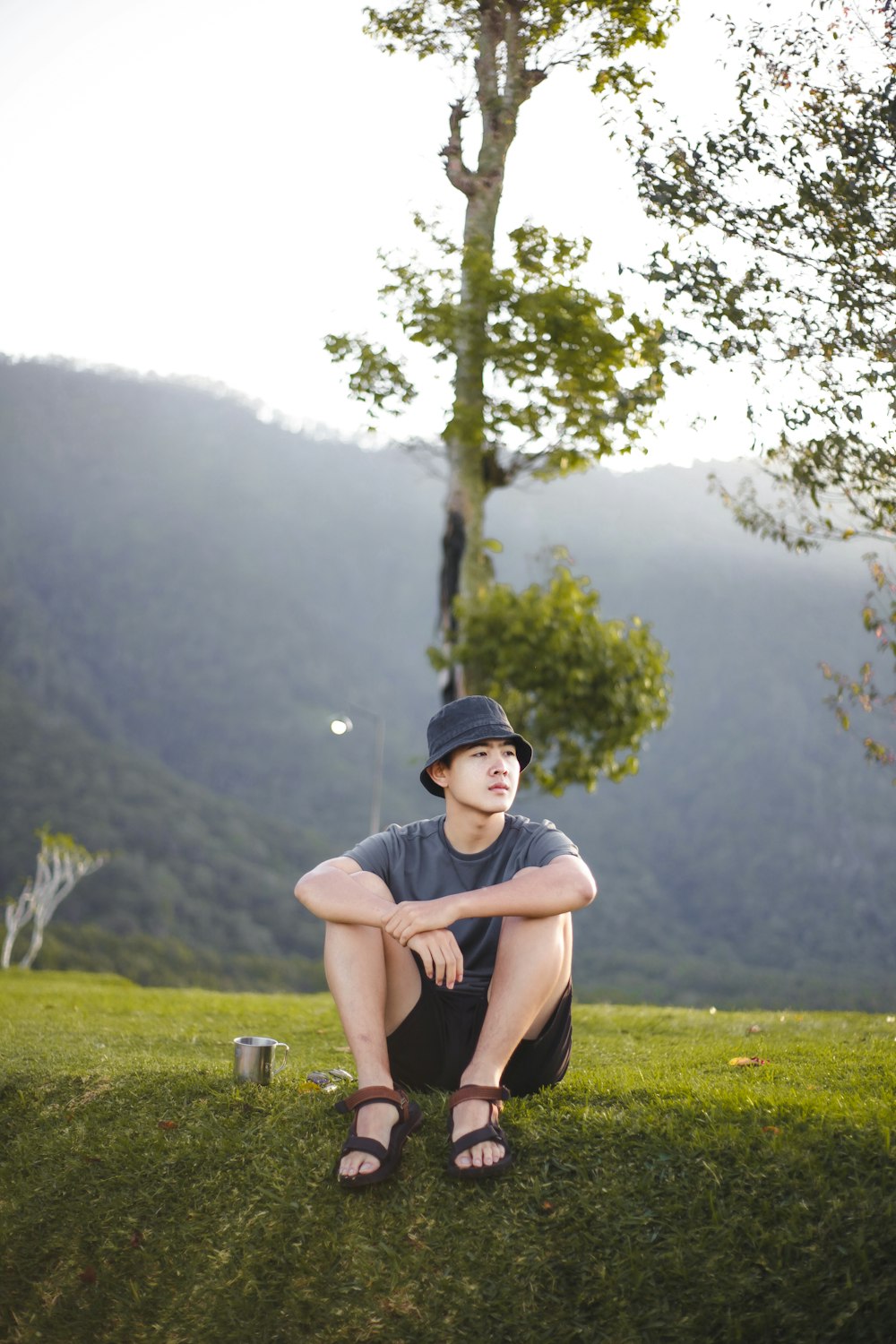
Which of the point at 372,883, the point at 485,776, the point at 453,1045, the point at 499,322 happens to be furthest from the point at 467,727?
the point at 499,322

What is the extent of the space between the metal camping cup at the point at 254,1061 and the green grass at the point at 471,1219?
0.06 metres

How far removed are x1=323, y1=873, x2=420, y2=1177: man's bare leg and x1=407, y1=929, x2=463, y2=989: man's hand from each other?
17cm

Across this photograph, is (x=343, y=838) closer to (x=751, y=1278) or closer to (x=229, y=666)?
(x=229, y=666)

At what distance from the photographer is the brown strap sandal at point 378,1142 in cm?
308

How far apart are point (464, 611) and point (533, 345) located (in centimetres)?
215

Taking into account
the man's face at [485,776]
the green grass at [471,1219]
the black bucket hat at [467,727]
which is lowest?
the green grass at [471,1219]

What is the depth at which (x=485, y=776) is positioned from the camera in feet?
11.4

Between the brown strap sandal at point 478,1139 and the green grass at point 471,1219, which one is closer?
the green grass at point 471,1219

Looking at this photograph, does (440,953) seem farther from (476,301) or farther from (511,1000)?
(476,301)

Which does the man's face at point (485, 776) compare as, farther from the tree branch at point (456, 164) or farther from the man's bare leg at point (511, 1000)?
the tree branch at point (456, 164)

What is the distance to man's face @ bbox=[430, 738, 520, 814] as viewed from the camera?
3.46m

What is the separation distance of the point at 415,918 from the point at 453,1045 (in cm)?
56

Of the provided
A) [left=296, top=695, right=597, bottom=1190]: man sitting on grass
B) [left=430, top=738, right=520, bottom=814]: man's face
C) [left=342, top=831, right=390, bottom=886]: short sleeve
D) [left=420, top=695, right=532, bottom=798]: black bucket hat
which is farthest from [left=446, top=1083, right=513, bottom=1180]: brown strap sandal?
[left=420, top=695, right=532, bottom=798]: black bucket hat

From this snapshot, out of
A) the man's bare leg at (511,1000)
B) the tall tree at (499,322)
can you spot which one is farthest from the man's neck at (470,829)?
the tall tree at (499,322)
